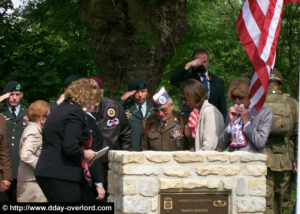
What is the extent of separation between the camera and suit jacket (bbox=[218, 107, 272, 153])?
6918 mm

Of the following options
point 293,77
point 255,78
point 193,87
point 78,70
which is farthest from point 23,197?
point 293,77

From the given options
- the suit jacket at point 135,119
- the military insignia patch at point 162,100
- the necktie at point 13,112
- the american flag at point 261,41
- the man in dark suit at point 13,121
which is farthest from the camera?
the necktie at point 13,112

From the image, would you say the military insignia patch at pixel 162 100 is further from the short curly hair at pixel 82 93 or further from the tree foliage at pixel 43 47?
the tree foliage at pixel 43 47

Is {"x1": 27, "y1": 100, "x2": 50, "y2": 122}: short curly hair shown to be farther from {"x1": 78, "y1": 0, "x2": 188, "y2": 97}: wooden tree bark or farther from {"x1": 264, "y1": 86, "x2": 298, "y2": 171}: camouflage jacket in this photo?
{"x1": 78, "y1": 0, "x2": 188, "y2": 97}: wooden tree bark

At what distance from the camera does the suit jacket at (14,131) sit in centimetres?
887

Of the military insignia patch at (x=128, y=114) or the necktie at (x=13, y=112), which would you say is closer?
the military insignia patch at (x=128, y=114)

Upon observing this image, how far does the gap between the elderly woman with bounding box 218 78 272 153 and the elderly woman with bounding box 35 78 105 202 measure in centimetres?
166

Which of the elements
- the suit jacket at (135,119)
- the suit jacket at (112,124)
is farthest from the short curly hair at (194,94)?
the suit jacket at (135,119)

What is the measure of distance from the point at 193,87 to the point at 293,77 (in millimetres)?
9180

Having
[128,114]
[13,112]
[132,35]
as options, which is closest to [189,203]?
[128,114]

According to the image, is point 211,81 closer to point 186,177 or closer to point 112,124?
point 112,124

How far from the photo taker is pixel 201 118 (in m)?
7.14

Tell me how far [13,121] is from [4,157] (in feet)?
3.66

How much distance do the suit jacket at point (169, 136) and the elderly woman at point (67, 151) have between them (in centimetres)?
143
